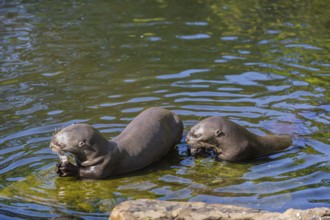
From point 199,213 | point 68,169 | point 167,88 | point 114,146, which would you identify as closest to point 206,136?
point 114,146

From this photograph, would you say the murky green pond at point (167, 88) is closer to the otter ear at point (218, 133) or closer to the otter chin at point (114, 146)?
the otter chin at point (114, 146)

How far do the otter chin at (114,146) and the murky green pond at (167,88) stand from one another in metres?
0.14

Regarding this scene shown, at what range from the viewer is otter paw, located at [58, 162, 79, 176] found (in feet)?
26.8

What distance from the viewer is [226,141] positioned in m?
8.91

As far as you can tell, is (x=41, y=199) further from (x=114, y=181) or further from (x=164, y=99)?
(x=164, y=99)

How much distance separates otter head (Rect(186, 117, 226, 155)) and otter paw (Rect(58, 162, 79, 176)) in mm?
1536

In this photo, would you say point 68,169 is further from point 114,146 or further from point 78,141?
point 114,146

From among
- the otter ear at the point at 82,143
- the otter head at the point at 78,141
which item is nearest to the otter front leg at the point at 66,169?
the otter head at the point at 78,141

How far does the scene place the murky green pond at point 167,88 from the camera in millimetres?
7895

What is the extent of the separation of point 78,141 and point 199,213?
2.18 meters

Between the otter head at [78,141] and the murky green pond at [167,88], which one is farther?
the otter head at [78,141]

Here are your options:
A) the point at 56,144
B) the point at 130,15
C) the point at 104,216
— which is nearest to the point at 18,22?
the point at 130,15

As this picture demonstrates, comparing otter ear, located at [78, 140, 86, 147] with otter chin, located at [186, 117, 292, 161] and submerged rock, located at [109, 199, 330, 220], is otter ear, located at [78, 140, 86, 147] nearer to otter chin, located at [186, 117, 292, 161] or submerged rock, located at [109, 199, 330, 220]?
otter chin, located at [186, 117, 292, 161]

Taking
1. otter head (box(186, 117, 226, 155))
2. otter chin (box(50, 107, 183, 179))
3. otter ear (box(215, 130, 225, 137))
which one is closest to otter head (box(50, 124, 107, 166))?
otter chin (box(50, 107, 183, 179))
